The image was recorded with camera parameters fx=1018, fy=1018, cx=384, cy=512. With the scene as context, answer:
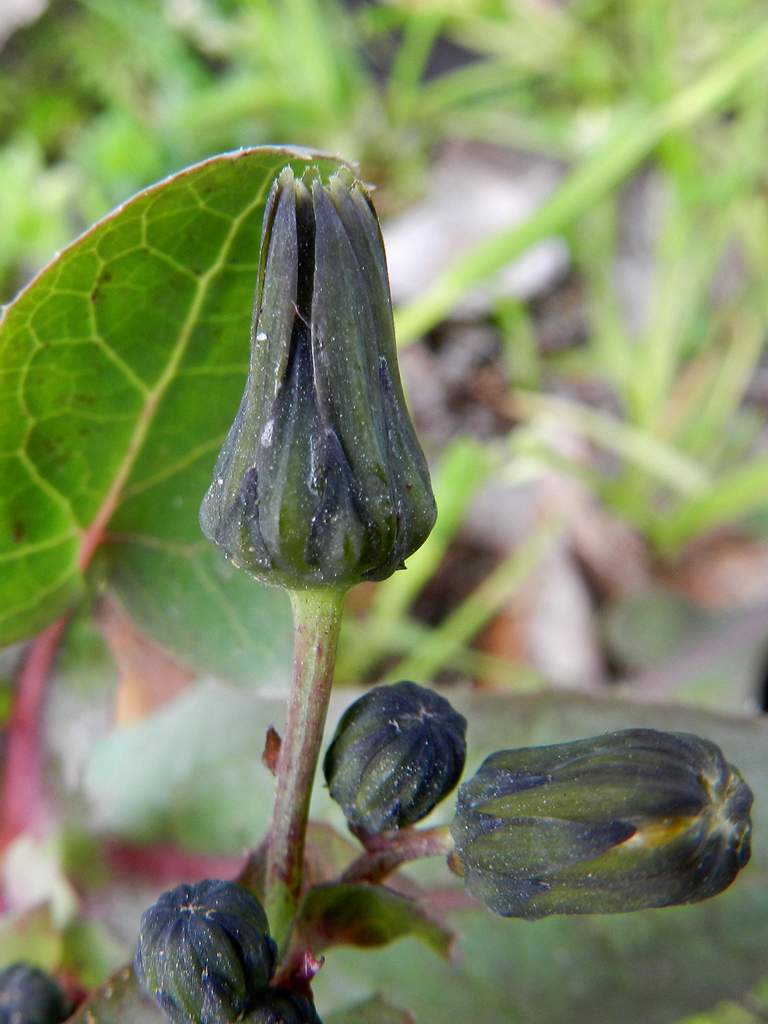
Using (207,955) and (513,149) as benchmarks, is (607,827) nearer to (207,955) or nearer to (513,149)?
(207,955)

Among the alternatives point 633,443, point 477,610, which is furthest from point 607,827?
point 633,443

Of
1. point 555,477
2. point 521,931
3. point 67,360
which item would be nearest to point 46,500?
point 67,360

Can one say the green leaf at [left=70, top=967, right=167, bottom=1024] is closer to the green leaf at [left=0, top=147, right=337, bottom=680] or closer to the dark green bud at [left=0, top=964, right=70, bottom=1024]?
the dark green bud at [left=0, top=964, right=70, bottom=1024]

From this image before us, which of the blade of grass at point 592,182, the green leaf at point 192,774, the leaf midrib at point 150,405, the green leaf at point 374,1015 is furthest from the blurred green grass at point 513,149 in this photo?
the green leaf at point 374,1015

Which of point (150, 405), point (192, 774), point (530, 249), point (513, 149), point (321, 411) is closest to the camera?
point (321, 411)

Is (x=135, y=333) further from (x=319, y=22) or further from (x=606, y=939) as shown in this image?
(x=319, y=22)

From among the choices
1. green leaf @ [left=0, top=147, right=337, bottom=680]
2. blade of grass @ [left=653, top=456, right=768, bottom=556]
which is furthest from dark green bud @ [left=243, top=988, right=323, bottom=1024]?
blade of grass @ [left=653, top=456, right=768, bottom=556]
